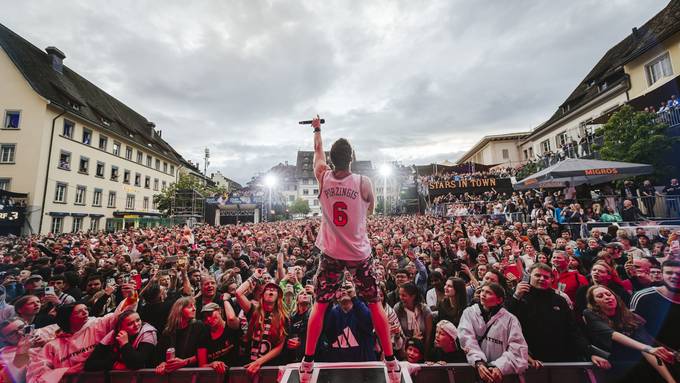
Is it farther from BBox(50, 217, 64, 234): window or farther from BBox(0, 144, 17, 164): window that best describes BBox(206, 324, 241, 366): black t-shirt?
BBox(0, 144, 17, 164): window

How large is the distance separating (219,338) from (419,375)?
111 inches

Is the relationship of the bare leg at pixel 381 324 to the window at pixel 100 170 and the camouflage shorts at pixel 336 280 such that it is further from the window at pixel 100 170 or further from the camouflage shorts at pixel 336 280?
the window at pixel 100 170

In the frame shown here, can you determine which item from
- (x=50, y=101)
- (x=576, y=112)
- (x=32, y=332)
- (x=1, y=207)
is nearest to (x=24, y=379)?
(x=32, y=332)

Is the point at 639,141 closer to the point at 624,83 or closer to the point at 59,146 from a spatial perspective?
the point at 624,83

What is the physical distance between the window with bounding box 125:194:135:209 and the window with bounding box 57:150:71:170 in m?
8.49

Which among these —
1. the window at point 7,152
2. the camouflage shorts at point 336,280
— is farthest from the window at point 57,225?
the camouflage shorts at point 336,280

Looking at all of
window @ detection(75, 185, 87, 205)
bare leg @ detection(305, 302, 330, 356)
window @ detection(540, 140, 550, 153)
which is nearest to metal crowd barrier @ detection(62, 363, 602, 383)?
bare leg @ detection(305, 302, 330, 356)

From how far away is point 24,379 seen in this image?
343 cm

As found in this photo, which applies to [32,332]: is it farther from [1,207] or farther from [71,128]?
[71,128]

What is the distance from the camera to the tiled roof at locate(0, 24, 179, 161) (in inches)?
965

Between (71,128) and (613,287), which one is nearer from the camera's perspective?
(613,287)

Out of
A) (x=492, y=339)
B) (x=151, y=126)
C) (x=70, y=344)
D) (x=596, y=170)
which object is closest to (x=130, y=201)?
(x=151, y=126)

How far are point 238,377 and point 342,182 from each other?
294cm

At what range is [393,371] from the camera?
8.74 ft
